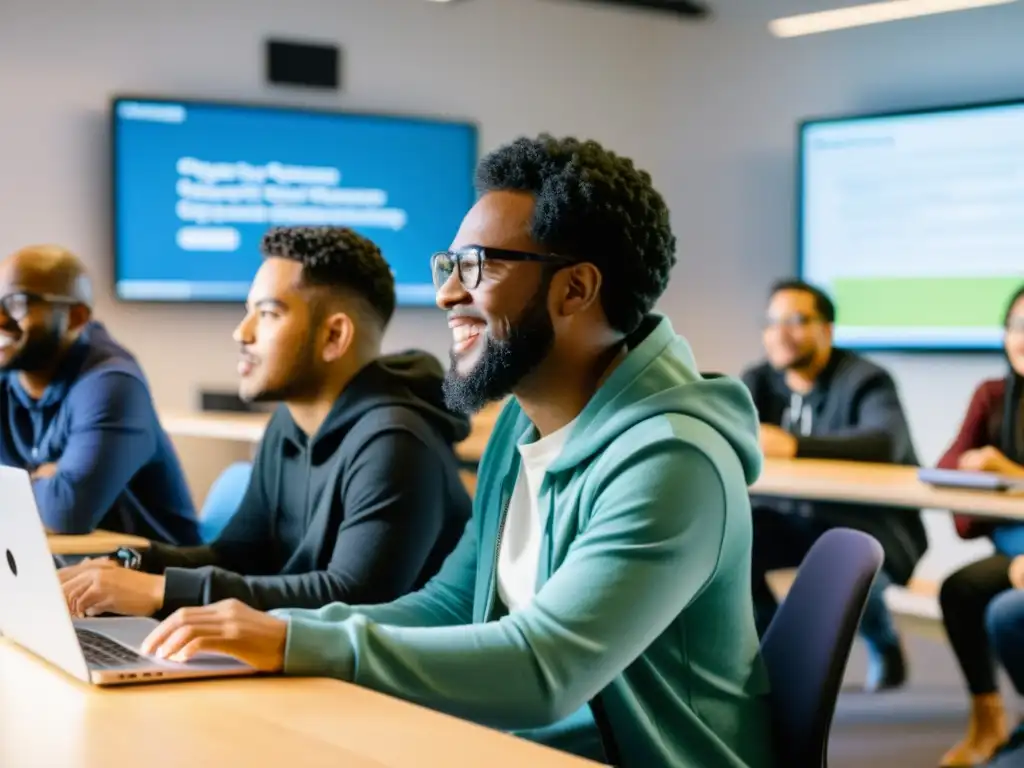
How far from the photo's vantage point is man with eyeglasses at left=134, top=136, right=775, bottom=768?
4.90ft

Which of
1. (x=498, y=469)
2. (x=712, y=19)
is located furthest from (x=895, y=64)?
(x=498, y=469)

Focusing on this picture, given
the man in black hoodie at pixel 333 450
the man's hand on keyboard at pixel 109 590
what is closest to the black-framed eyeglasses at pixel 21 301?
the man in black hoodie at pixel 333 450

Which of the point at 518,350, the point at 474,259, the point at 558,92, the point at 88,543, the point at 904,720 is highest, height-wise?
the point at 558,92

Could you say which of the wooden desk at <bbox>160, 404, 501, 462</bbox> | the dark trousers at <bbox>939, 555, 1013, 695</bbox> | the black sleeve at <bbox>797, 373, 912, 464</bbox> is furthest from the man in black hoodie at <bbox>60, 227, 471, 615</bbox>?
the black sleeve at <bbox>797, 373, 912, 464</bbox>

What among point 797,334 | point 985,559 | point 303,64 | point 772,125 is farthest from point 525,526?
point 772,125

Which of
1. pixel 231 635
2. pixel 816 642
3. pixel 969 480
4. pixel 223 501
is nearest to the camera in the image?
pixel 231 635

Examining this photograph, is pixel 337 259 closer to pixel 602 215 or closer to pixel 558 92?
pixel 602 215

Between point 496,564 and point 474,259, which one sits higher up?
point 474,259

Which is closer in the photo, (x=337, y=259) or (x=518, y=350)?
(x=518, y=350)

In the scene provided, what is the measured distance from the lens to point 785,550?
15.2 feet

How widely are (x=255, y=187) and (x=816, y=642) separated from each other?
16.7ft

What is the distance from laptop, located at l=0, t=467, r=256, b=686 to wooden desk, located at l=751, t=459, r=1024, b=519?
7.74 ft

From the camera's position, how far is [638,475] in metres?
1.58

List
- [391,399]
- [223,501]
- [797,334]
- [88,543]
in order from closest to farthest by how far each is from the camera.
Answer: [391,399] < [88,543] < [223,501] < [797,334]
